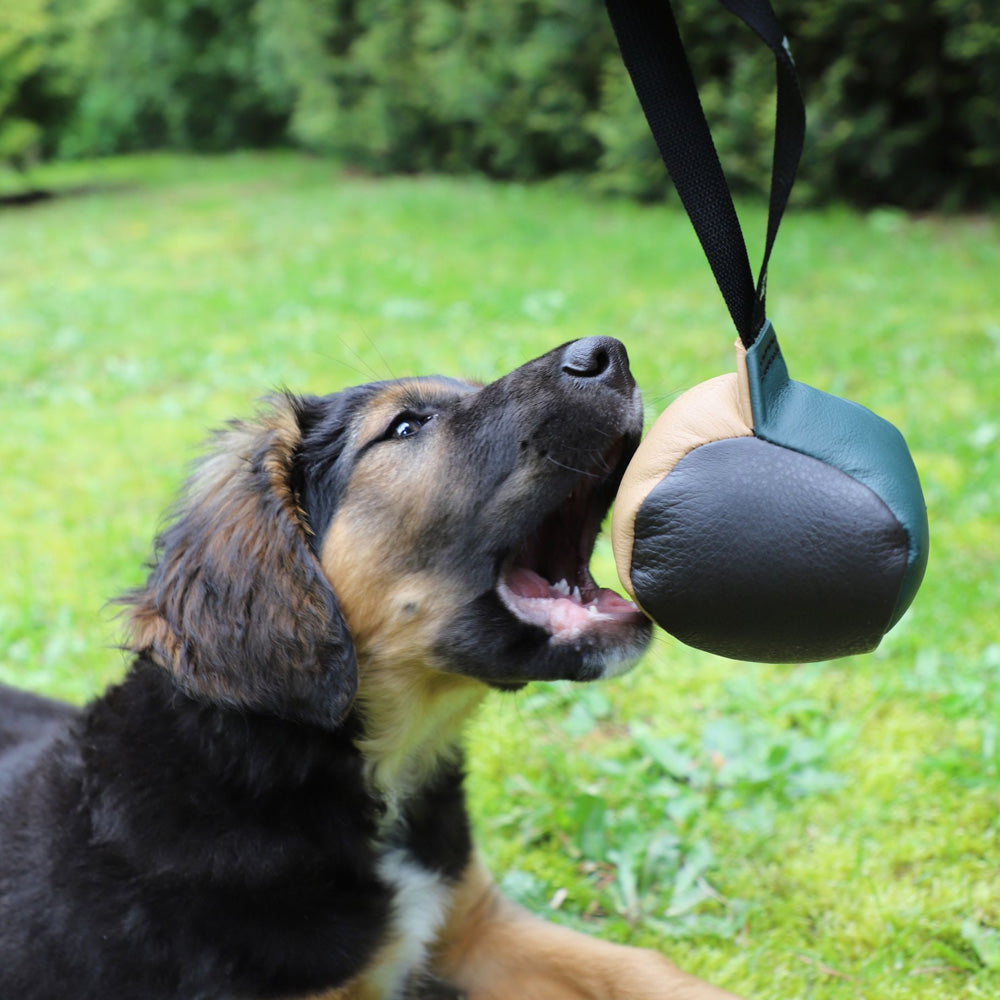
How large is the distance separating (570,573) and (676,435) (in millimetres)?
642

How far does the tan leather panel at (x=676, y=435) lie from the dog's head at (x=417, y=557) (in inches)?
7.7

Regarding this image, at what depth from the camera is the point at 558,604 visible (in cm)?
252

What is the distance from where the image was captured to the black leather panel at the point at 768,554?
196cm

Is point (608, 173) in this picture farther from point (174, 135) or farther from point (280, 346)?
point (174, 135)

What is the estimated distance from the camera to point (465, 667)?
251cm

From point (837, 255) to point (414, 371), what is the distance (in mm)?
5416

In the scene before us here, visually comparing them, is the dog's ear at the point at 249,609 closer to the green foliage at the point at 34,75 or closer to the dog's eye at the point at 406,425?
the dog's eye at the point at 406,425

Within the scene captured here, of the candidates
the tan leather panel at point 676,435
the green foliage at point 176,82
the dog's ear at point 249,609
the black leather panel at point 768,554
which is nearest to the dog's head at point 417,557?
the dog's ear at point 249,609

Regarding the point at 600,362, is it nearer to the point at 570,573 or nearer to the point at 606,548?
the point at 570,573

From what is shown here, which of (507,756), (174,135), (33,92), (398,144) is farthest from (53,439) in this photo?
(174,135)

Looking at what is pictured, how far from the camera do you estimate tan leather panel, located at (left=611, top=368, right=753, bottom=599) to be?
83.0 inches

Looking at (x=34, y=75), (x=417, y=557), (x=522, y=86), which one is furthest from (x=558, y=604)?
(x=34, y=75)

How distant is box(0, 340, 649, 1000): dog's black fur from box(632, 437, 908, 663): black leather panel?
12.7 inches

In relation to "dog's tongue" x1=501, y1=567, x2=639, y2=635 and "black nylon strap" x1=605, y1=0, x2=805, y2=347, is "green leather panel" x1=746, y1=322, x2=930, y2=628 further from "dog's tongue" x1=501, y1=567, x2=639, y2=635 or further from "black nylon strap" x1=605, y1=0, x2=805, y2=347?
"dog's tongue" x1=501, y1=567, x2=639, y2=635
